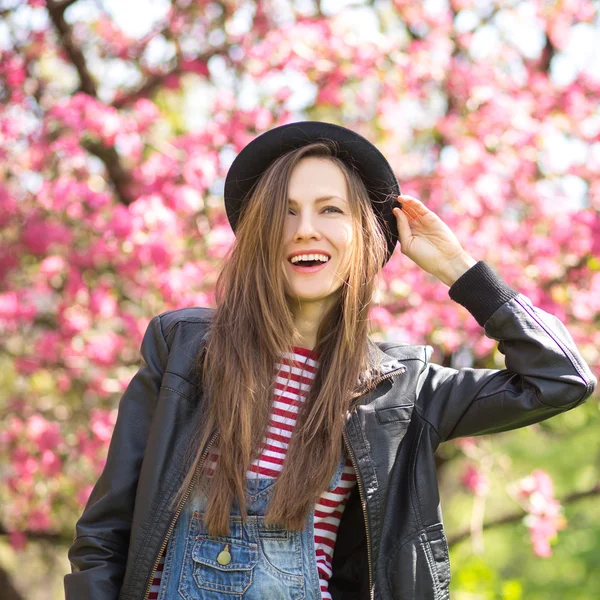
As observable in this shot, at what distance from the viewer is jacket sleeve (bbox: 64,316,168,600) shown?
5.99 ft

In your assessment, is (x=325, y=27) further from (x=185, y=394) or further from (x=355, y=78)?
(x=185, y=394)

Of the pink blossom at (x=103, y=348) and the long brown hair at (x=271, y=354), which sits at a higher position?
the pink blossom at (x=103, y=348)

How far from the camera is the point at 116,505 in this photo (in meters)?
1.88

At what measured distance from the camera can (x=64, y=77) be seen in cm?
522

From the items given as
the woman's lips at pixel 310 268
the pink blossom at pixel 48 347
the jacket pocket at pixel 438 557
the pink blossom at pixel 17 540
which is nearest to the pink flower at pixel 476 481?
the pink blossom at pixel 48 347

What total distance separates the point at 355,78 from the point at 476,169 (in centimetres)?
77

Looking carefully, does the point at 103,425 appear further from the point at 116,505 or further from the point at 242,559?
the point at 242,559

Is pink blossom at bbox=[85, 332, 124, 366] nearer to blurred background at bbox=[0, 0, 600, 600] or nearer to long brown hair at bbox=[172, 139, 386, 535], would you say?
blurred background at bbox=[0, 0, 600, 600]

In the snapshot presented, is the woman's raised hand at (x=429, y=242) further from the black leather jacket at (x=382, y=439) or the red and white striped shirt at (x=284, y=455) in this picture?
the red and white striped shirt at (x=284, y=455)

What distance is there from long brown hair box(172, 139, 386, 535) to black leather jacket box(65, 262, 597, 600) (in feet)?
0.16

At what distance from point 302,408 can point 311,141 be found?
652mm

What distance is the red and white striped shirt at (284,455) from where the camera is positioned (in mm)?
1922

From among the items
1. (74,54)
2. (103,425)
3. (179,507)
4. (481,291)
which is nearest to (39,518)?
(103,425)

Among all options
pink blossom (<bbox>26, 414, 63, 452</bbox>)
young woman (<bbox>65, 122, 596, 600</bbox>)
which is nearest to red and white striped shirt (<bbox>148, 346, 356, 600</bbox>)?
young woman (<bbox>65, 122, 596, 600</bbox>)
